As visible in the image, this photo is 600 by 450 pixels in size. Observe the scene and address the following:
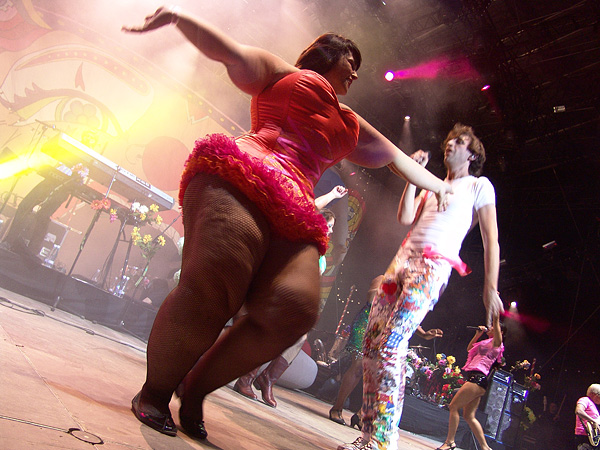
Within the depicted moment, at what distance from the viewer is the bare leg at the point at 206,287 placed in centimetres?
115

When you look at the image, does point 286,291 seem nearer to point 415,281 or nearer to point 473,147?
point 415,281

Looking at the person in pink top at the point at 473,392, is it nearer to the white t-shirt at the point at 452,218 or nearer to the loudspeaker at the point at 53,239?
the white t-shirt at the point at 452,218

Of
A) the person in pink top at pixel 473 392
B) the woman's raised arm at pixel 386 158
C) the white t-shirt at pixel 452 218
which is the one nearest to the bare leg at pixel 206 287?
the woman's raised arm at pixel 386 158

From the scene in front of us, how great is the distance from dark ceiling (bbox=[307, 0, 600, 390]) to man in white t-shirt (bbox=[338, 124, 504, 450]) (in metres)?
6.21

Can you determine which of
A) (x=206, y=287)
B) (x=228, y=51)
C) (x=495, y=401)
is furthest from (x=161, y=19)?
(x=495, y=401)

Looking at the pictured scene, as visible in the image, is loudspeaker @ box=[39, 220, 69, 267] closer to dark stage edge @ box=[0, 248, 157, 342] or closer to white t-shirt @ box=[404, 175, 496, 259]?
dark stage edge @ box=[0, 248, 157, 342]

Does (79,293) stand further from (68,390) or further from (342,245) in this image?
(342,245)

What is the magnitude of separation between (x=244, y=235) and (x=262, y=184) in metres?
0.16

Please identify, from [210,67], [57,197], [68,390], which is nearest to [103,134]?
[57,197]

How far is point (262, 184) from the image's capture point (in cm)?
120

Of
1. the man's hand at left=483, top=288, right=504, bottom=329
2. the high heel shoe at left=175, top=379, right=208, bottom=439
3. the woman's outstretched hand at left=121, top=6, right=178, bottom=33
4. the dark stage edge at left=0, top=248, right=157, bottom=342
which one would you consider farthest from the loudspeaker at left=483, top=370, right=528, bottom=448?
the woman's outstretched hand at left=121, top=6, right=178, bottom=33

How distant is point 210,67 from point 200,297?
826cm

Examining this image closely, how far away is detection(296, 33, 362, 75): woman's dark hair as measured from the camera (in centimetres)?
161

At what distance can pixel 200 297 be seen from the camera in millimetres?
1151
